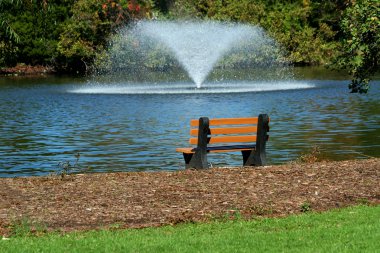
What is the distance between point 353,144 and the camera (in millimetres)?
25516

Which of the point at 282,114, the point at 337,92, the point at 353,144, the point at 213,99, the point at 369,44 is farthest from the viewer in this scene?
the point at 337,92

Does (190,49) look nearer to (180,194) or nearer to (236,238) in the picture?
(180,194)

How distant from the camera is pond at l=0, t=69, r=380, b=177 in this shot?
76.8 feet

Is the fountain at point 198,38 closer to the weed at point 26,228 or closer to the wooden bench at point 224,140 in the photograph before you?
the wooden bench at point 224,140

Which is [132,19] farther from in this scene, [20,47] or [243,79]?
[243,79]

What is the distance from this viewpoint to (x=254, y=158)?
19.5 m

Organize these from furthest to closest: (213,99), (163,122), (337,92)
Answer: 1. (337,92)
2. (213,99)
3. (163,122)

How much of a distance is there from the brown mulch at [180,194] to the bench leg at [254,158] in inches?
50.6

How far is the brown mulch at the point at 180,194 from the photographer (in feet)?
43.7

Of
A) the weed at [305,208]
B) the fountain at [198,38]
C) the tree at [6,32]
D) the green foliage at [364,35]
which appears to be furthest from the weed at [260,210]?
the fountain at [198,38]

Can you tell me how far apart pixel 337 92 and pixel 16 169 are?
28664mm

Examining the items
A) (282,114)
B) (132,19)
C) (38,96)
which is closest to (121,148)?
(282,114)

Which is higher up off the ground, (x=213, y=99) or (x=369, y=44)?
(x=369, y=44)

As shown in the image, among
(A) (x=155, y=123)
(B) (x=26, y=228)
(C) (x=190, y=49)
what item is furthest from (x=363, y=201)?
(C) (x=190, y=49)
